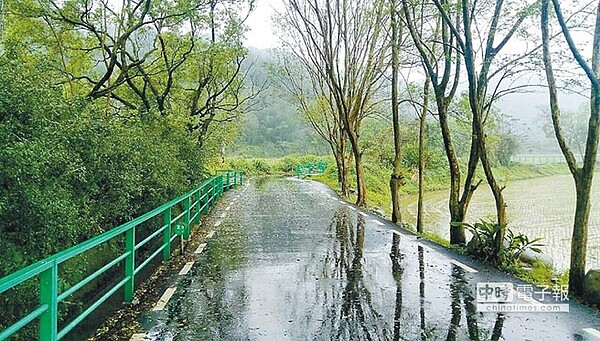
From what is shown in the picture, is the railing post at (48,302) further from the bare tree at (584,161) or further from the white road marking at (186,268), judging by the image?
the bare tree at (584,161)

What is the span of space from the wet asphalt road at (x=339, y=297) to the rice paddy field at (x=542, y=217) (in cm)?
317

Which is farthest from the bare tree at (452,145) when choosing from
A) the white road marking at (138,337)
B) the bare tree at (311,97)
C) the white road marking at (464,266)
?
the bare tree at (311,97)

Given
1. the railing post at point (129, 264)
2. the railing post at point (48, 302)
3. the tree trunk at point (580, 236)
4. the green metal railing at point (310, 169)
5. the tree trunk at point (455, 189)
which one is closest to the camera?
the railing post at point (48, 302)

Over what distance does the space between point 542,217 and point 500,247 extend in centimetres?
1546

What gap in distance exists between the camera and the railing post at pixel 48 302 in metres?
3.91

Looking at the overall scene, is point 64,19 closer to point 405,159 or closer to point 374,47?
point 374,47

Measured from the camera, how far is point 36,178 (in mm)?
4734

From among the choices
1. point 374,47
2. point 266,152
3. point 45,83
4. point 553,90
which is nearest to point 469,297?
point 553,90

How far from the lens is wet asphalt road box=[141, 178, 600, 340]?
5219mm

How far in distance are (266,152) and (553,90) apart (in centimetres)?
6992

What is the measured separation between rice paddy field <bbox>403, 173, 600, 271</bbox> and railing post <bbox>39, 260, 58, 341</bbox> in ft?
28.7

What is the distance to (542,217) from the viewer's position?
22.2 m

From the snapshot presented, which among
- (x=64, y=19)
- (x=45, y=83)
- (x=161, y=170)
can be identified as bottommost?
(x=161, y=170)

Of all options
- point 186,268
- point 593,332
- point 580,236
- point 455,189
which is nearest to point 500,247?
point 580,236
